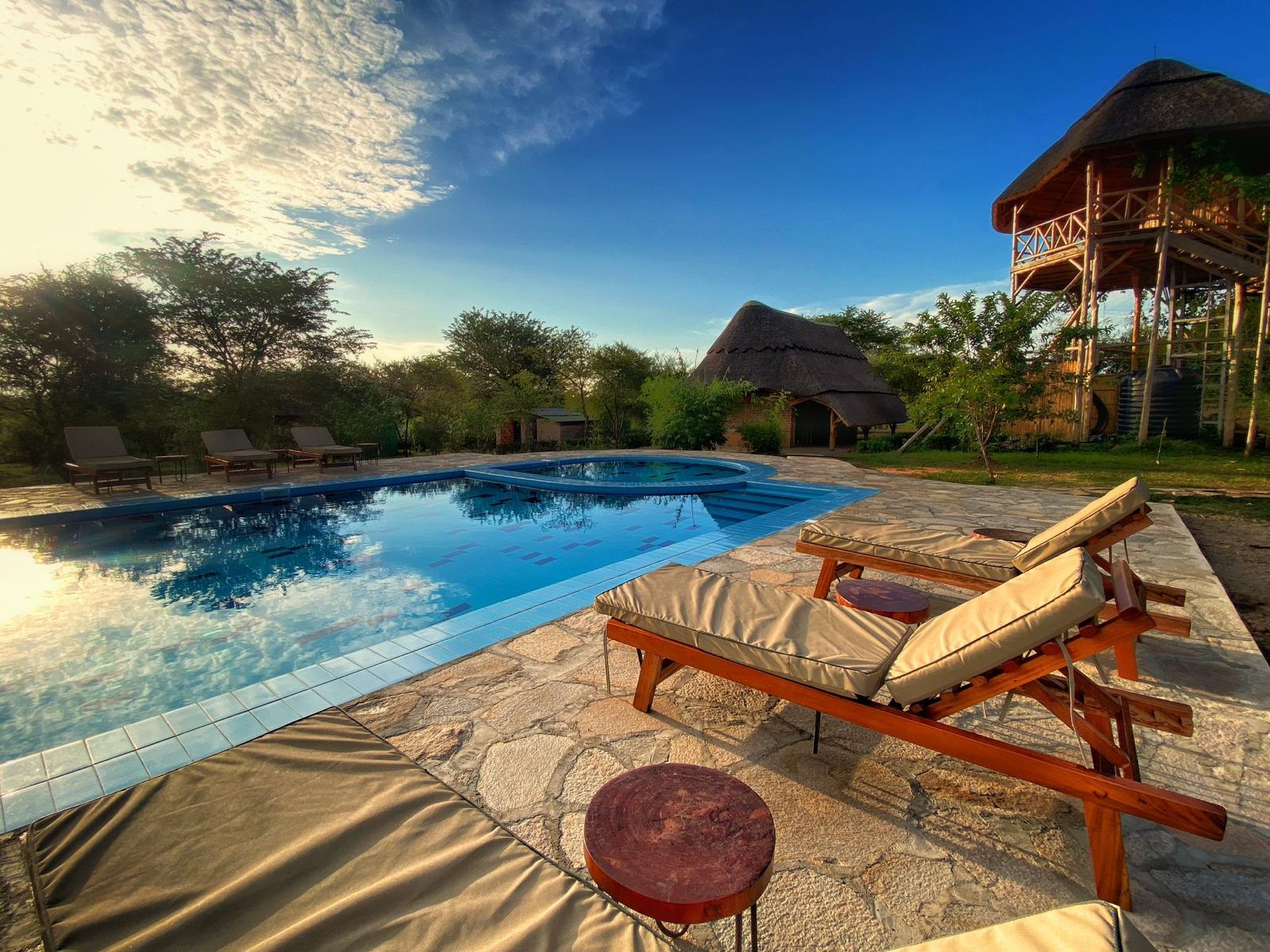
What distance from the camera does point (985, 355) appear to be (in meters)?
9.85

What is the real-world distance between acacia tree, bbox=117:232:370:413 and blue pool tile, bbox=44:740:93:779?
14692 mm

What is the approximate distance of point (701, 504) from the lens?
909cm

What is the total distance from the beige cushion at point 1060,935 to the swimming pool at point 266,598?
9.19 feet

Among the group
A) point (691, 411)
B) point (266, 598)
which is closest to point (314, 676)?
point (266, 598)

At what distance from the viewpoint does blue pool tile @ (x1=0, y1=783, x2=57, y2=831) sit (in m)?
1.96

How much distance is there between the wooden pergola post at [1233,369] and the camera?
12.6 meters

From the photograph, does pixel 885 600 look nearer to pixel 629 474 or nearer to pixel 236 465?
pixel 629 474

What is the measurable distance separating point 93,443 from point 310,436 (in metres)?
3.62

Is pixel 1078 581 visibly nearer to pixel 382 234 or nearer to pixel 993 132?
pixel 382 234

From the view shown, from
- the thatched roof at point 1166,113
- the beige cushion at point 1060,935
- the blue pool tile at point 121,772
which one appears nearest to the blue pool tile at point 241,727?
the blue pool tile at point 121,772

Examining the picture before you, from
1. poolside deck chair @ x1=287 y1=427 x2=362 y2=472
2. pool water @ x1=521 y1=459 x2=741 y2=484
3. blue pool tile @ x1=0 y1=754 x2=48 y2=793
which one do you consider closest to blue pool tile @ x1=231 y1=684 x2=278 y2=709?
blue pool tile @ x1=0 y1=754 x2=48 y2=793

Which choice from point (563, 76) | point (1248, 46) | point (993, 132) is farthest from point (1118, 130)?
point (563, 76)

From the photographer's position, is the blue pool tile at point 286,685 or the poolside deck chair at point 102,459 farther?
the poolside deck chair at point 102,459

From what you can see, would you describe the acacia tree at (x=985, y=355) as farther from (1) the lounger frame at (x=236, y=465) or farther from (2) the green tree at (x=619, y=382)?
(1) the lounger frame at (x=236, y=465)
